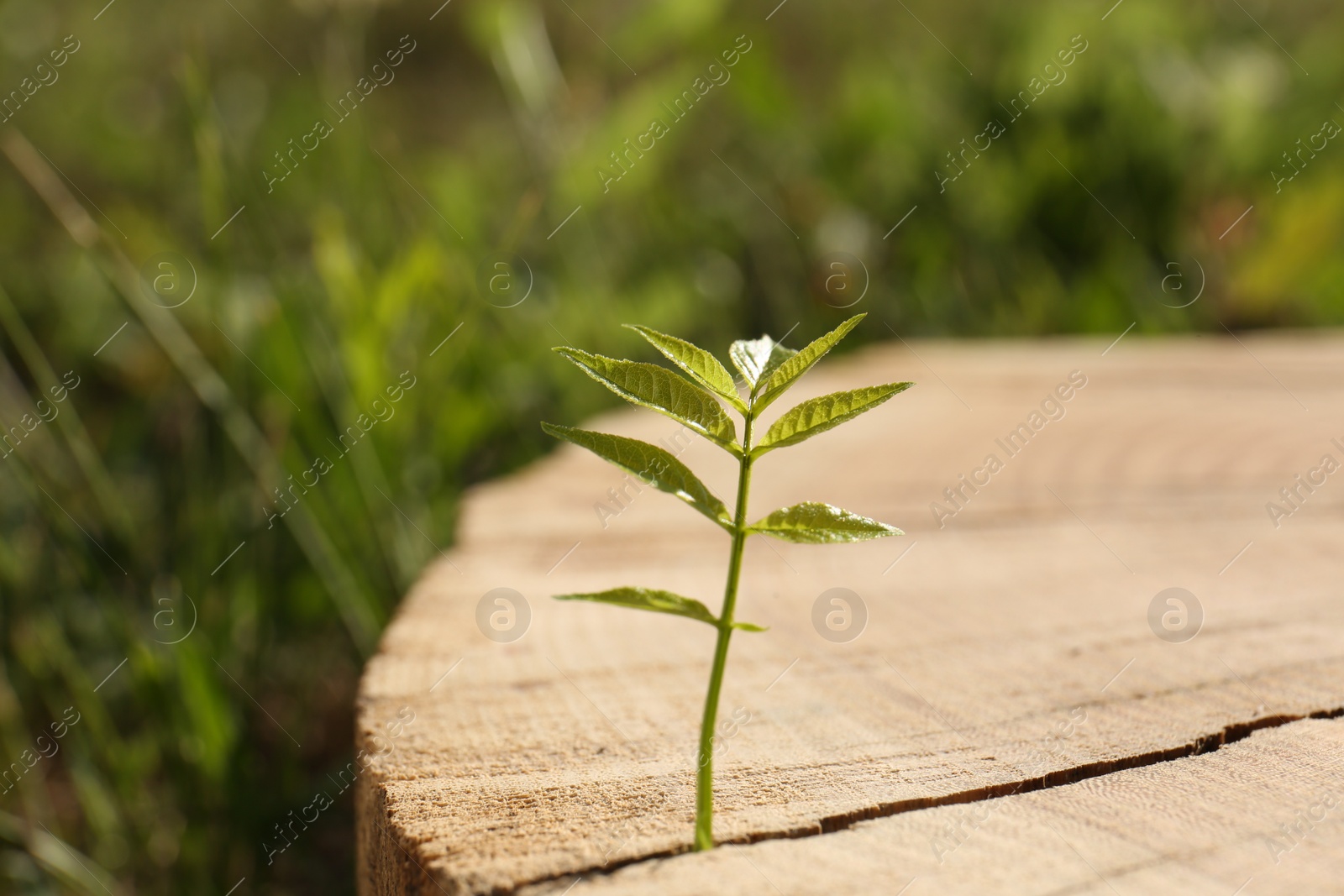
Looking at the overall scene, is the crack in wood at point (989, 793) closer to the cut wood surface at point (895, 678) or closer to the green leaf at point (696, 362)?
the cut wood surface at point (895, 678)

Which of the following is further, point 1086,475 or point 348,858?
point 348,858

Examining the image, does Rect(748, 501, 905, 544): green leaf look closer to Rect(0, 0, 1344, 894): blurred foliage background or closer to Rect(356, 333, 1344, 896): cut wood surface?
Rect(356, 333, 1344, 896): cut wood surface

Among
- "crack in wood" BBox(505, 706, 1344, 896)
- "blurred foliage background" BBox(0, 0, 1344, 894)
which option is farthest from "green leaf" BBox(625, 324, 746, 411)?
"blurred foliage background" BBox(0, 0, 1344, 894)

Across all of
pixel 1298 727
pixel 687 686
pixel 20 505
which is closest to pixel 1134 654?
pixel 1298 727

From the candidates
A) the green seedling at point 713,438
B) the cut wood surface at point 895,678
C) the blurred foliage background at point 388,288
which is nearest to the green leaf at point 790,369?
the green seedling at point 713,438

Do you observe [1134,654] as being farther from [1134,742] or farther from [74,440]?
[74,440]
